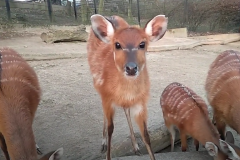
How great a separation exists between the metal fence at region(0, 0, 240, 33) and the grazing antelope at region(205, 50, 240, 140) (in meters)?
9.14

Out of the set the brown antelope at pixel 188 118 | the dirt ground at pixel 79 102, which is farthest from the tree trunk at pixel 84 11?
the brown antelope at pixel 188 118

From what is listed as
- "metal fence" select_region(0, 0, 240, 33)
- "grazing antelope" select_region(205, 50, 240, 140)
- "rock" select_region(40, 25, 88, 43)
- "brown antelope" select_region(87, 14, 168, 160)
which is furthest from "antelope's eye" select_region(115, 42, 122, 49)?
"metal fence" select_region(0, 0, 240, 33)

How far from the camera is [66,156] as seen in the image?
284 centimetres

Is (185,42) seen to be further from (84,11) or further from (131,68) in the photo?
(131,68)

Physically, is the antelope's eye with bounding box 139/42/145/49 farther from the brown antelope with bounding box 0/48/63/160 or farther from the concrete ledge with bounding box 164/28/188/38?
the concrete ledge with bounding box 164/28/188/38

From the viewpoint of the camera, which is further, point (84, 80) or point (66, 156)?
point (84, 80)

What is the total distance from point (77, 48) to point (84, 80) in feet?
8.77

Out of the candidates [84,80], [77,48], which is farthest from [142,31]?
[77,48]

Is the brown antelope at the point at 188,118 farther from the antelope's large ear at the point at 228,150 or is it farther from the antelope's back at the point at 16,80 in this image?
the antelope's back at the point at 16,80

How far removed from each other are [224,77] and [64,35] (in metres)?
5.75

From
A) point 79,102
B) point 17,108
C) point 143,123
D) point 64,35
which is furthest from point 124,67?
point 64,35

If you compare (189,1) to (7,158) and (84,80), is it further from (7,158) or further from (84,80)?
(7,158)

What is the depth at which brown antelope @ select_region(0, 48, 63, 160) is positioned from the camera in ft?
7.02

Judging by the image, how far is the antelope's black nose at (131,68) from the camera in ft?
7.56
